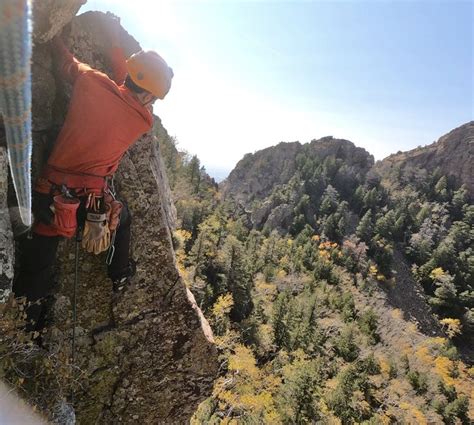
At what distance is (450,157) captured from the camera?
11150 cm

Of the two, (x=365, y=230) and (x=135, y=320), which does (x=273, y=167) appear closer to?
(x=365, y=230)

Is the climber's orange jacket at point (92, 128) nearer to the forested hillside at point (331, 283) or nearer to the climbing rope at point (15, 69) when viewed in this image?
the climbing rope at point (15, 69)

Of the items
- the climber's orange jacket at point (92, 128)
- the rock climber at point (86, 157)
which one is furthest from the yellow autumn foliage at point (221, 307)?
the climber's orange jacket at point (92, 128)

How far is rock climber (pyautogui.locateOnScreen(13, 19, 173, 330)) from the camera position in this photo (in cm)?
380

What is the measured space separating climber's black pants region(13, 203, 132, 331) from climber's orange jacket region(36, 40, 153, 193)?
28.2 inches

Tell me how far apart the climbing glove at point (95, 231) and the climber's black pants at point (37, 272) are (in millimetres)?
394

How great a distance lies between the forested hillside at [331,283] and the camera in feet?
124

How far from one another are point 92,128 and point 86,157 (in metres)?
0.36

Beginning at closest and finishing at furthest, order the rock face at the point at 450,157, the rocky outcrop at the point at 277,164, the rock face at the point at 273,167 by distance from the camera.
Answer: the rock face at the point at 450,157 → the rock face at the point at 273,167 → the rocky outcrop at the point at 277,164

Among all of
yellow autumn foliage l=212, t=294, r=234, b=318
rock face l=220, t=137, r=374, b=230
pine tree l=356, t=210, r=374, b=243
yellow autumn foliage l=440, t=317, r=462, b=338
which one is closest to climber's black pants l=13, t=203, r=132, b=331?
yellow autumn foliage l=212, t=294, r=234, b=318

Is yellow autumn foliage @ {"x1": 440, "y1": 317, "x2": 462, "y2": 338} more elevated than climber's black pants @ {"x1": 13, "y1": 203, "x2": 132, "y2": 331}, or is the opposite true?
climber's black pants @ {"x1": 13, "y1": 203, "x2": 132, "y2": 331}

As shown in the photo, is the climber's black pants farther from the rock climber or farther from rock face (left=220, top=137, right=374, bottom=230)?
rock face (left=220, top=137, right=374, bottom=230)

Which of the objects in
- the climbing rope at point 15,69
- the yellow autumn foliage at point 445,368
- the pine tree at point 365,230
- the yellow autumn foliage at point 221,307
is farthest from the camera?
the pine tree at point 365,230

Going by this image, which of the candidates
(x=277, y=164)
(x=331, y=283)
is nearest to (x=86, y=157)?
(x=331, y=283)
